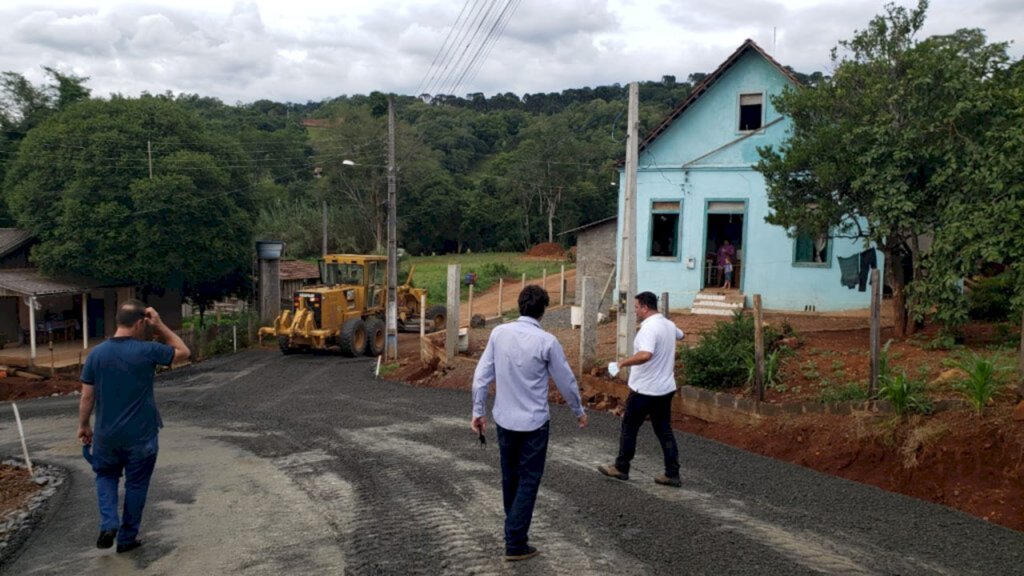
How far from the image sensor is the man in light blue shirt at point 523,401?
17.4 feet

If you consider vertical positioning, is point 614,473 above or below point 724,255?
below

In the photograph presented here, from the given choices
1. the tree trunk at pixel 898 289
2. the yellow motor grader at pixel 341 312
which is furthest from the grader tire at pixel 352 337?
the tree trunk at pixel 898 289

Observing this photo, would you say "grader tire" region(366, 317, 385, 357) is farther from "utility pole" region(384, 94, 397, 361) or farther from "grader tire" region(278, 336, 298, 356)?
"grader tire" region(278, 336, 298, 356)

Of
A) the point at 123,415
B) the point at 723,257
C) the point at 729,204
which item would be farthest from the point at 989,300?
the point at 123,415

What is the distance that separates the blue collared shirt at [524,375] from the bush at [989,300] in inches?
388

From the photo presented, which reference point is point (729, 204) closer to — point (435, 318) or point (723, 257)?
point (723, 257)

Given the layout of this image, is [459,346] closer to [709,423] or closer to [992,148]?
[709,423]

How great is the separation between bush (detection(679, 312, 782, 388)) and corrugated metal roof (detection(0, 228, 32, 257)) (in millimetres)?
22617

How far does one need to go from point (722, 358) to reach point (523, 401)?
601cm

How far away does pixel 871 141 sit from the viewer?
40.7ft

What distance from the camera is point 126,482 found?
5.59 meters

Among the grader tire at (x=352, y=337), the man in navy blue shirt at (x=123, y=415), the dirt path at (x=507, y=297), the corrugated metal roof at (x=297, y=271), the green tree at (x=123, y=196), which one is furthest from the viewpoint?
the corrugated metal roof at (x=297, y=271)

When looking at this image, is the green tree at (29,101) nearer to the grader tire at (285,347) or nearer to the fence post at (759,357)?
the grader tire at (285,347)

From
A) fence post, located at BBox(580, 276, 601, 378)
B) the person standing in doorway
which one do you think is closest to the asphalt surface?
fence post, located at BBox(580, 276, 601, 378)
